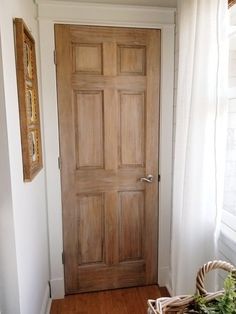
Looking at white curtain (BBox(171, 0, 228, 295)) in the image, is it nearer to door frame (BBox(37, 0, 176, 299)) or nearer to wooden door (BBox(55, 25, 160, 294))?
door frame (BBox(37, 0, 176, 299))

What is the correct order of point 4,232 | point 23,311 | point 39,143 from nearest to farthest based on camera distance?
point 4,232, point 23,311, point 39,143

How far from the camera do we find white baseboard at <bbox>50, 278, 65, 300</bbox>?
7.42ft

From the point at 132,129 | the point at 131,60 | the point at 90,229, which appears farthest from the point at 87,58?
the point at 90,229

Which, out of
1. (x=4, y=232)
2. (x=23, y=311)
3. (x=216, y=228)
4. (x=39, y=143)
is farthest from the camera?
(x=39, y=143)

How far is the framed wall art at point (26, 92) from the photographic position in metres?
1.41

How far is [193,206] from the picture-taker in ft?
5.44

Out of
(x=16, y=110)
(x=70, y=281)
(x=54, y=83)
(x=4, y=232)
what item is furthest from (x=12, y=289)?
(x=54, y=83)

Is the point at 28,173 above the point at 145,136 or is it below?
below

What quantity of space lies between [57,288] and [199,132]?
5.58 feet

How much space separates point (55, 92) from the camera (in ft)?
6.84

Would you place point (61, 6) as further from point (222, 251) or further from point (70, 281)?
point (70, 281)

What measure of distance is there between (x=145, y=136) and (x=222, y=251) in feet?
3.35

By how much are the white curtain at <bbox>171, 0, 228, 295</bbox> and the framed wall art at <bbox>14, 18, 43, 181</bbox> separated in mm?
923

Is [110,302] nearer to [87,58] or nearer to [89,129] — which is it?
[89,129]
